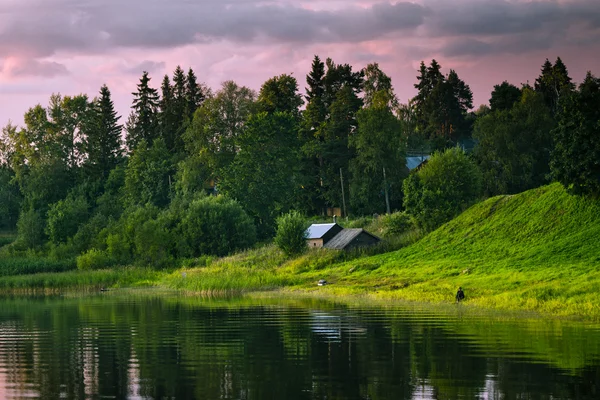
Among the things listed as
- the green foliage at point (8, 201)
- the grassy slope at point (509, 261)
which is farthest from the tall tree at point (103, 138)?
the grassy slope at point (509, 261)

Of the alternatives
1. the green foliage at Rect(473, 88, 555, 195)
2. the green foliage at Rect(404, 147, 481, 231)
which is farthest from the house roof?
the green foliage at Rect(473, 88, 555, 195)

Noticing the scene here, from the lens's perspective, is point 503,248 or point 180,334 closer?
point 180,334

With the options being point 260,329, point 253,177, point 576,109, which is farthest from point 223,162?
point 260,329

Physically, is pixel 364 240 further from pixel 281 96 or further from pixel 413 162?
pixel 281 96

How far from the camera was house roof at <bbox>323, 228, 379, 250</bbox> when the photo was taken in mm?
94356

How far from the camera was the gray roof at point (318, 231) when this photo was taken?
325 ft

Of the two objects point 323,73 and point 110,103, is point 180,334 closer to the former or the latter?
point 323,73

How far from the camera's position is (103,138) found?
15838 cm

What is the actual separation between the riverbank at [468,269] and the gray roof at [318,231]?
453 centimetres

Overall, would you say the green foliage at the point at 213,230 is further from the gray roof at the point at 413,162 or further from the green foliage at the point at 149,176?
the green foliage at the point at 149,176

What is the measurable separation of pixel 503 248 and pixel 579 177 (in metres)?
9.59

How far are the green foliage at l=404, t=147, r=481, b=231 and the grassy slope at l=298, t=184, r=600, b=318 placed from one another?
340 cm

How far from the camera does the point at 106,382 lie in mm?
29125

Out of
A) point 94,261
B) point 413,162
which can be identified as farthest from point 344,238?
point 413,162
